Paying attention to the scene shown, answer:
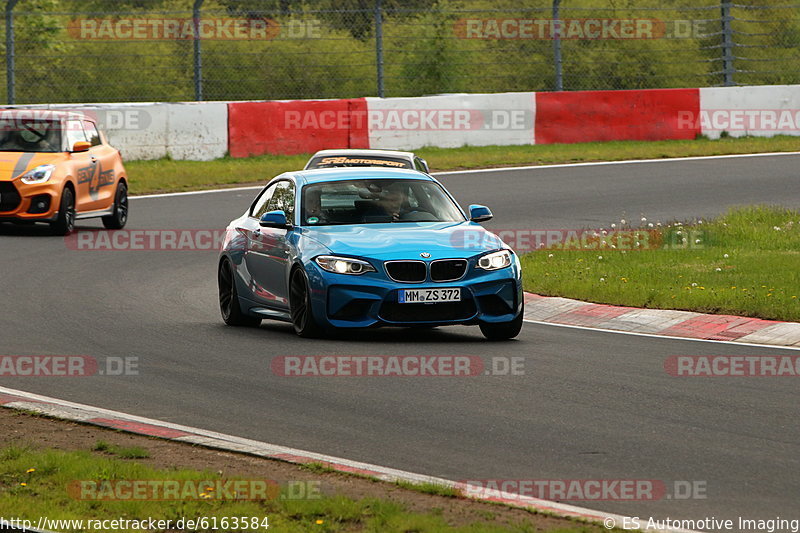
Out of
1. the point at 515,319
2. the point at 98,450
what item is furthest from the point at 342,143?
the point at 98,450

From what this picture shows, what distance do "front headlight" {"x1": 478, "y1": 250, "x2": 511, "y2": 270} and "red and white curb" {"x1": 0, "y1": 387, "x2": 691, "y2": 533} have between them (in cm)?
362

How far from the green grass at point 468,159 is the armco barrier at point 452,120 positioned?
9.6 inches

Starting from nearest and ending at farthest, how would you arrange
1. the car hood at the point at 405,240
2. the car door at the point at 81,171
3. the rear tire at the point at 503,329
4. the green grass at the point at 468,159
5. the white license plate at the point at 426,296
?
the white license plate at the point at 426,296 < the car hood at the point at 405,240 < the rear tire at the point at 503,329 < the car door at the point at 81,171 < the green grass at the point at 468,159

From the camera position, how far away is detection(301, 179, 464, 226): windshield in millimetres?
12672

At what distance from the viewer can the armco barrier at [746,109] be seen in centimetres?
3061

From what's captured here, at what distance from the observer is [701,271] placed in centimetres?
1555

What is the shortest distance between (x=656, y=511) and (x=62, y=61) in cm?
2282

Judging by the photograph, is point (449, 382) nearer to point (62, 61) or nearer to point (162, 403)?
point (162, 403)

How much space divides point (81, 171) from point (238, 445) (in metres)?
13.0

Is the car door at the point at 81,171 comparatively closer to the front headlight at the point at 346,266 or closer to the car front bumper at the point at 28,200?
the car front bumper at the point at 28,200

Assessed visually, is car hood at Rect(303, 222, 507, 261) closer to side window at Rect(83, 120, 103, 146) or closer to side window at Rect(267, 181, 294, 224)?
side window at Rect(267, 181, 294, 224)
